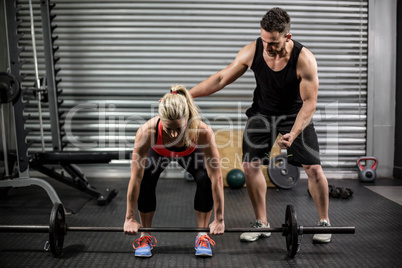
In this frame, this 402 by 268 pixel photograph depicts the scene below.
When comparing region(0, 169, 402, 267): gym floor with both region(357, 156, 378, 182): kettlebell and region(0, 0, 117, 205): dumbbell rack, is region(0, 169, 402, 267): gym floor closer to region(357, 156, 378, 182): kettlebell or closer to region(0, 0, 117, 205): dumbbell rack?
region(0, 0, 117, 205): dumbbell rack

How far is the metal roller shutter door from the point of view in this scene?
4.07m

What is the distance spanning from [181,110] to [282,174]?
2095 mm

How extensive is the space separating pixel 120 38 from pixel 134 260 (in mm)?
2666

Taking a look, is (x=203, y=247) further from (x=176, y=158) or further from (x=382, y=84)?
(x=382, y=84)

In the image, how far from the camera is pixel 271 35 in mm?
1922

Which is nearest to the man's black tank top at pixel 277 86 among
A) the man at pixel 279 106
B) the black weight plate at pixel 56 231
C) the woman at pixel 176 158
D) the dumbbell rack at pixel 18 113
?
the man at pixel 279 106

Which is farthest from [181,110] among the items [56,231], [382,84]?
[382,84]

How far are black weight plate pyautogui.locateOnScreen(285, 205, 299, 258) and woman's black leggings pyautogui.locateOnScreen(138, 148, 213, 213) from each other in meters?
0.40

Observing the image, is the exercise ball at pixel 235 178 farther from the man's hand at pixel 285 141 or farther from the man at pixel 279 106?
the man's hand at pixel 285 141

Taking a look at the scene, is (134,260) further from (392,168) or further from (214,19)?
(392,168)

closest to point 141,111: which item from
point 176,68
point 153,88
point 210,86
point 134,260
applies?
point 153,88

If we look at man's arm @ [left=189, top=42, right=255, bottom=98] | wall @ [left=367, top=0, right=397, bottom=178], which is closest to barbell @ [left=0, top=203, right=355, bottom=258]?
man's arm @ [left=189, top=42, right=255, bottom=98]

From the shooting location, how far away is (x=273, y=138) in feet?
7.49

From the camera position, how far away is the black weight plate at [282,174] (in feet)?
11.8
